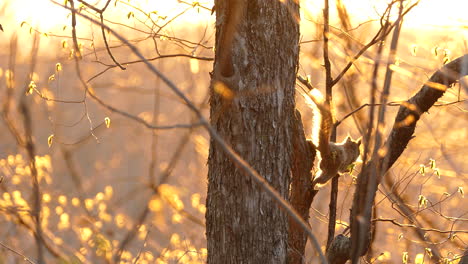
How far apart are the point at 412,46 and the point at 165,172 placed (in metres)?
2.66

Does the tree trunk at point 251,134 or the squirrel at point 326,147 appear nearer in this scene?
the tree trunk at point 251,134

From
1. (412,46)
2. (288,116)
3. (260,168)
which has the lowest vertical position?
(260,168)

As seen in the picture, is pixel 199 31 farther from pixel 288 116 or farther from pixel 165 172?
pixel 165 172

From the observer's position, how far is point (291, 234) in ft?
10.5

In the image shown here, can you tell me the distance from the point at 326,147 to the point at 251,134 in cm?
71

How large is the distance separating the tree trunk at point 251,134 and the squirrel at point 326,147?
0.38m

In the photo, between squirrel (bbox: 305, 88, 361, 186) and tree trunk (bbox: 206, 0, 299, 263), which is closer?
tree trunk (bbox: 206, 0, 299, 263)

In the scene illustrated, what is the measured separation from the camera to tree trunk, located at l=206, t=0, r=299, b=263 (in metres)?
2.58

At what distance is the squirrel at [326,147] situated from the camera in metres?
3.04

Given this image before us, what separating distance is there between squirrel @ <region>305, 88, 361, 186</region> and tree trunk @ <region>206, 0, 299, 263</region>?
38cm

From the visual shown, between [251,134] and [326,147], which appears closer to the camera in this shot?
[251,134]

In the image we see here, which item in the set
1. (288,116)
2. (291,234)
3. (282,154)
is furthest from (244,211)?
(291,234)

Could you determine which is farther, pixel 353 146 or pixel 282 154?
pixel 353 146

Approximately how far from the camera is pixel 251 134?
259cm
